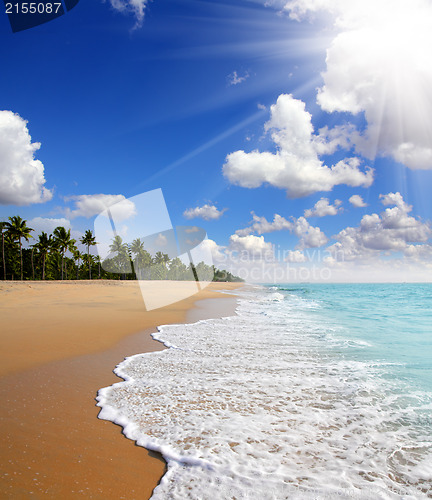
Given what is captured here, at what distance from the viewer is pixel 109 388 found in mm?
5359

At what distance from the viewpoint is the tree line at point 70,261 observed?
5984 centimetres

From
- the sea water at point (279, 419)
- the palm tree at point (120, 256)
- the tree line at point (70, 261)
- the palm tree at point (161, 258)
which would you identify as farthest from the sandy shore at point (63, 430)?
the palm tree at point (161, 258)

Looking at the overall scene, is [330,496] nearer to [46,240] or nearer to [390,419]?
[390,419]

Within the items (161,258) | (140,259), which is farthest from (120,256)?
(161,258)

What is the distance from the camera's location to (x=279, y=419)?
14.6 feet

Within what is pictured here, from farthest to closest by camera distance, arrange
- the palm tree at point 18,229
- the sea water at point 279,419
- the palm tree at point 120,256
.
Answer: the palm tree at point 120,256
the palm tree at point 18,229
the sea water at point 279,419

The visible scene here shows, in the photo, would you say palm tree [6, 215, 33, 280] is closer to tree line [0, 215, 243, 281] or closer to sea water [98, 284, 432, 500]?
tree line [0, 215, 243, 281]

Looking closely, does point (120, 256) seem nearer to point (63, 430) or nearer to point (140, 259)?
point (140, 259)

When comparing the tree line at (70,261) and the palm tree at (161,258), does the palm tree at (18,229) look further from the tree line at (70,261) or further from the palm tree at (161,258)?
the palm tree at (161,258)

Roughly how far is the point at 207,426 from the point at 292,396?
1923 millimetres

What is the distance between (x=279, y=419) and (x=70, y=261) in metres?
88.6

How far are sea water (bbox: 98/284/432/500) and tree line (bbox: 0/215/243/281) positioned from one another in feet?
188

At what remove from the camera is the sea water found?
10.2ft

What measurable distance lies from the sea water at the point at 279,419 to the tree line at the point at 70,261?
188 ft
